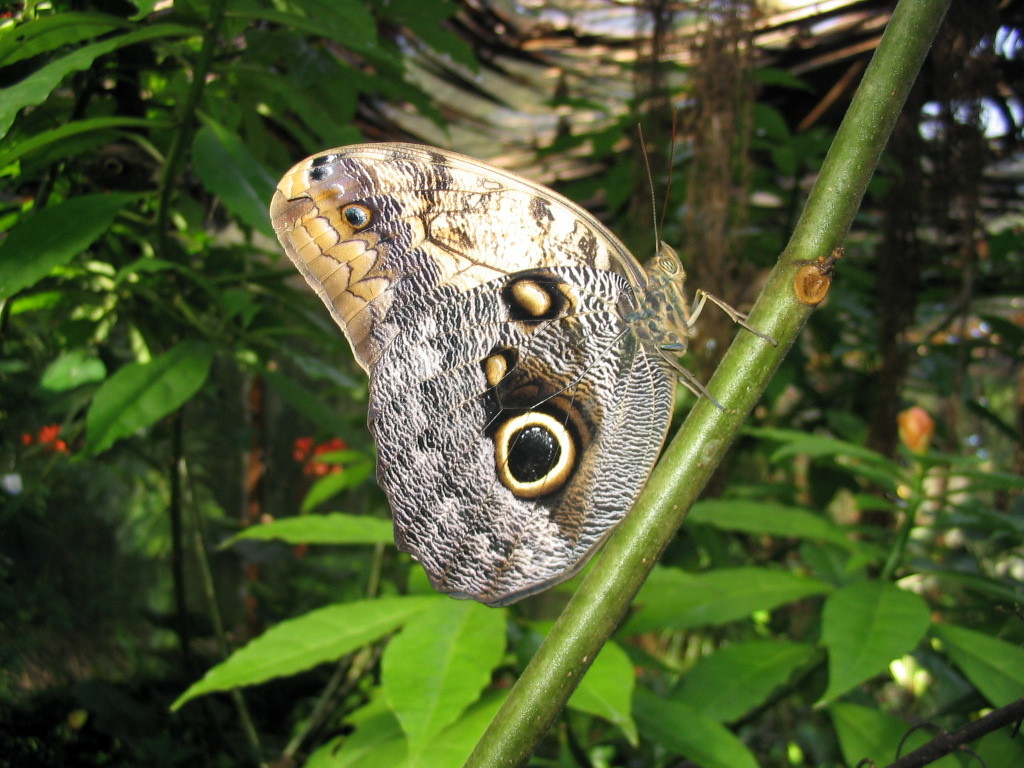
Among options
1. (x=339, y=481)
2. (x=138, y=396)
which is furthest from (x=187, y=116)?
(x=339, y=481)

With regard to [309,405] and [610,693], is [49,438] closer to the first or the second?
[309,405]

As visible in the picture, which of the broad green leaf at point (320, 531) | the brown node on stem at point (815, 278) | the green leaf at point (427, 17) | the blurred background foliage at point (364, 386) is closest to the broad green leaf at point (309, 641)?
the blurred background foliage at point (364, 386)

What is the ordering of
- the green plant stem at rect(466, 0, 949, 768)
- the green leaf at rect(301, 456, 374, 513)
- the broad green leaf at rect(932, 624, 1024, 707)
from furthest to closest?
1. the green leaf at rect(301, 456, 374, 513)
2. the broad green leaf at rect(932, 624, 1024, 707)
3. the green plant stem at rect(466, 0, 949, 768)

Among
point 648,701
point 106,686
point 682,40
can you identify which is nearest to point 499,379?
point 648,701

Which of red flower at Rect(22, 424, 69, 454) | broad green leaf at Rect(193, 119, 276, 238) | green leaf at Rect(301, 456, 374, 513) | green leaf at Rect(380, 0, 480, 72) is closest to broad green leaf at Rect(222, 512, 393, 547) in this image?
broad green leaf at Rect(193, 119, 276, 238)

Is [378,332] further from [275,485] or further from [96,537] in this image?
[275,485]

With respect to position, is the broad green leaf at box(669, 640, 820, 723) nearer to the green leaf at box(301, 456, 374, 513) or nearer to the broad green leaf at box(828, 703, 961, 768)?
the broad green leaf at box(828, 703, 961, 768)
